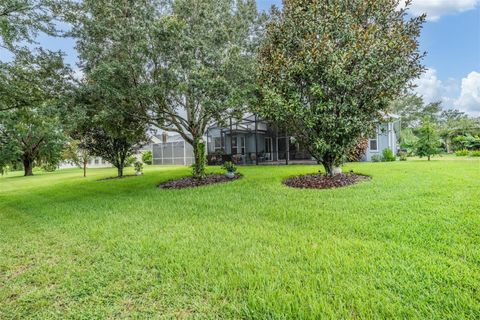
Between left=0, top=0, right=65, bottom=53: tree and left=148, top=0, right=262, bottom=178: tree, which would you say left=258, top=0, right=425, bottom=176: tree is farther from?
left=0, top=0, right=65, bottom=53: tree

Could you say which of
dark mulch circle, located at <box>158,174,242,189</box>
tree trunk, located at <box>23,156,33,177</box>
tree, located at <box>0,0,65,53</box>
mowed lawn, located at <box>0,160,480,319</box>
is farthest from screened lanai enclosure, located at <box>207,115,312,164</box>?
tree trunk, located at <box>23,156,33,177</box>

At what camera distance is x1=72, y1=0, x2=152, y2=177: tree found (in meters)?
8.28

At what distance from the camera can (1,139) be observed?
45.4 ft

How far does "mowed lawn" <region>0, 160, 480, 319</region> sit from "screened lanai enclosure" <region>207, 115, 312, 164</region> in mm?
14374

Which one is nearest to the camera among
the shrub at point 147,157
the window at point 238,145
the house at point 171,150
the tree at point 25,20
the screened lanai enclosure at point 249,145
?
the tree at point 25,20

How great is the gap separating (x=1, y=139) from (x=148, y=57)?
11.3 m

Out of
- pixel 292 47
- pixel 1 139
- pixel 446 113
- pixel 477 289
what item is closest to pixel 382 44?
pixel 292 47

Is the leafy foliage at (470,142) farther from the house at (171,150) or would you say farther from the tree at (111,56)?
the tree at (111,56)

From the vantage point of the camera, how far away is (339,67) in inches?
Answer: 290

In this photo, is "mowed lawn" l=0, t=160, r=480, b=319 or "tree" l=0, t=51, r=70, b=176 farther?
"tree" l=0, t=51, r=70, b=176

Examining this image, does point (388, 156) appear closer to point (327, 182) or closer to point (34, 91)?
point (327, 182)

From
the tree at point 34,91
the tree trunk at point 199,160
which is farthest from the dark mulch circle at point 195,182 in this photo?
the tree at point 34,91

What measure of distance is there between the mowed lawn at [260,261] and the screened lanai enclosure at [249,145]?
14.4m

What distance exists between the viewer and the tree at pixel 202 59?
8.46 meters
